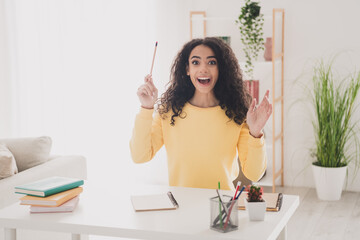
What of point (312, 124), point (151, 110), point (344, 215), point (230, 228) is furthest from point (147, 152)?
point (312, 124)

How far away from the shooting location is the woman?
2.22 m

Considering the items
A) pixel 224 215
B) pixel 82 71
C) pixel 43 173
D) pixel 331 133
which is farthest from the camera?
pixel 82 71

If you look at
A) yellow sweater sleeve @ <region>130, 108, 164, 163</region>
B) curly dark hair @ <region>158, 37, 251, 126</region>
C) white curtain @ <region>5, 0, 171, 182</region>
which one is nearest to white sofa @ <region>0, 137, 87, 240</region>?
yellow sweater sleeve @ <region>130, 108, 164, 163</region>

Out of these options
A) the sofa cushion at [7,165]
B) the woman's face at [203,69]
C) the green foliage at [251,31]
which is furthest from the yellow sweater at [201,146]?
the green foliage at [251,31]

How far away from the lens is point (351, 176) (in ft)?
14.9

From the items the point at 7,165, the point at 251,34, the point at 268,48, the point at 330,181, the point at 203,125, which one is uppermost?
the point at 251,34

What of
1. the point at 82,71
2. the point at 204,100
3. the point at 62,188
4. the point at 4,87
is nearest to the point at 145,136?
the point at 204,100

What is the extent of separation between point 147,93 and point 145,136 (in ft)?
0.68

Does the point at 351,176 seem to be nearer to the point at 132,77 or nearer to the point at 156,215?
the point at 132,77

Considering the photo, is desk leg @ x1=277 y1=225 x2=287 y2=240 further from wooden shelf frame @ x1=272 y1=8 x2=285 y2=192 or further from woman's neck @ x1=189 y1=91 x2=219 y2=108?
wooden shelf frame @ x1=272 y1=8 x2=285 y2=192

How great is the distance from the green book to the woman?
1.22 ft

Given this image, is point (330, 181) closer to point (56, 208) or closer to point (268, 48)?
point (268, 48)

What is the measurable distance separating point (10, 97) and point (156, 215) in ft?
12.5

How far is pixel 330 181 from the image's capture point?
4242 millimetres
